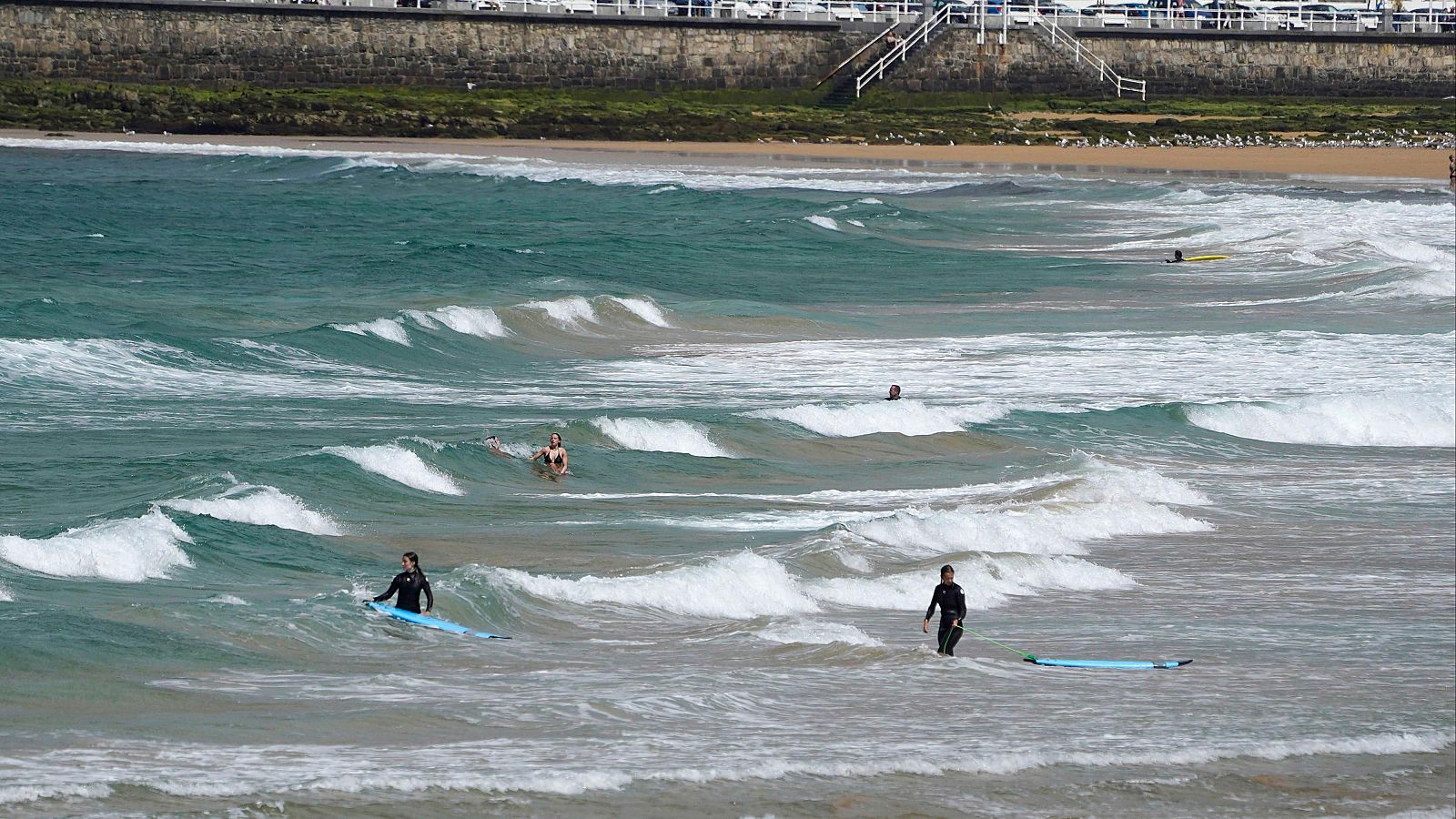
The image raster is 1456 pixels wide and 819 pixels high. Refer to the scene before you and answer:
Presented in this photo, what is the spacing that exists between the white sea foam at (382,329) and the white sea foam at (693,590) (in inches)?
455

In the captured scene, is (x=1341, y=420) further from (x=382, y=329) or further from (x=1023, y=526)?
(x=382, y=329)

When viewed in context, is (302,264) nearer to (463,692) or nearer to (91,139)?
(463,692)

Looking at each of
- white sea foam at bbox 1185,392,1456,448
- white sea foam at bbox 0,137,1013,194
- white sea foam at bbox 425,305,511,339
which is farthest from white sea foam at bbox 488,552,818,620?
white sea foam at bbox 0,137,1013,194

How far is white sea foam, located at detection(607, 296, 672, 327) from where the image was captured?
27812 millimetres

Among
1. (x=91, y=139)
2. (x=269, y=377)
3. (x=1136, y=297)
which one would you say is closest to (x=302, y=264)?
(x=269, y=377)

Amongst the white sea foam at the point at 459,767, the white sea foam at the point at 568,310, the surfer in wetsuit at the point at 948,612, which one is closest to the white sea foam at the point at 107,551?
the white sea foam at the point at 459,767

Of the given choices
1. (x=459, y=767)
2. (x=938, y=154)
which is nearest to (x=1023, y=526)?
(x=459, y=767)

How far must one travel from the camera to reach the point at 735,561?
13719 mm

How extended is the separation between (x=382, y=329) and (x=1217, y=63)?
167 ft

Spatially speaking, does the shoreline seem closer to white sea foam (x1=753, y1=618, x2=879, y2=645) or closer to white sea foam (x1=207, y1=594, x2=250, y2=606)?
white sea foam (x1=753, y1=618, x2=879, y2=645)

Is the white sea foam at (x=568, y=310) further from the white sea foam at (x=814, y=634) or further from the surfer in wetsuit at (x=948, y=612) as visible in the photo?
the surfer in wetsuit at (x=948, y=612)

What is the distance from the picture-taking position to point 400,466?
16.7 metres

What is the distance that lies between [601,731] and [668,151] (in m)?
47.2

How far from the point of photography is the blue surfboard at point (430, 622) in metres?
12.2
